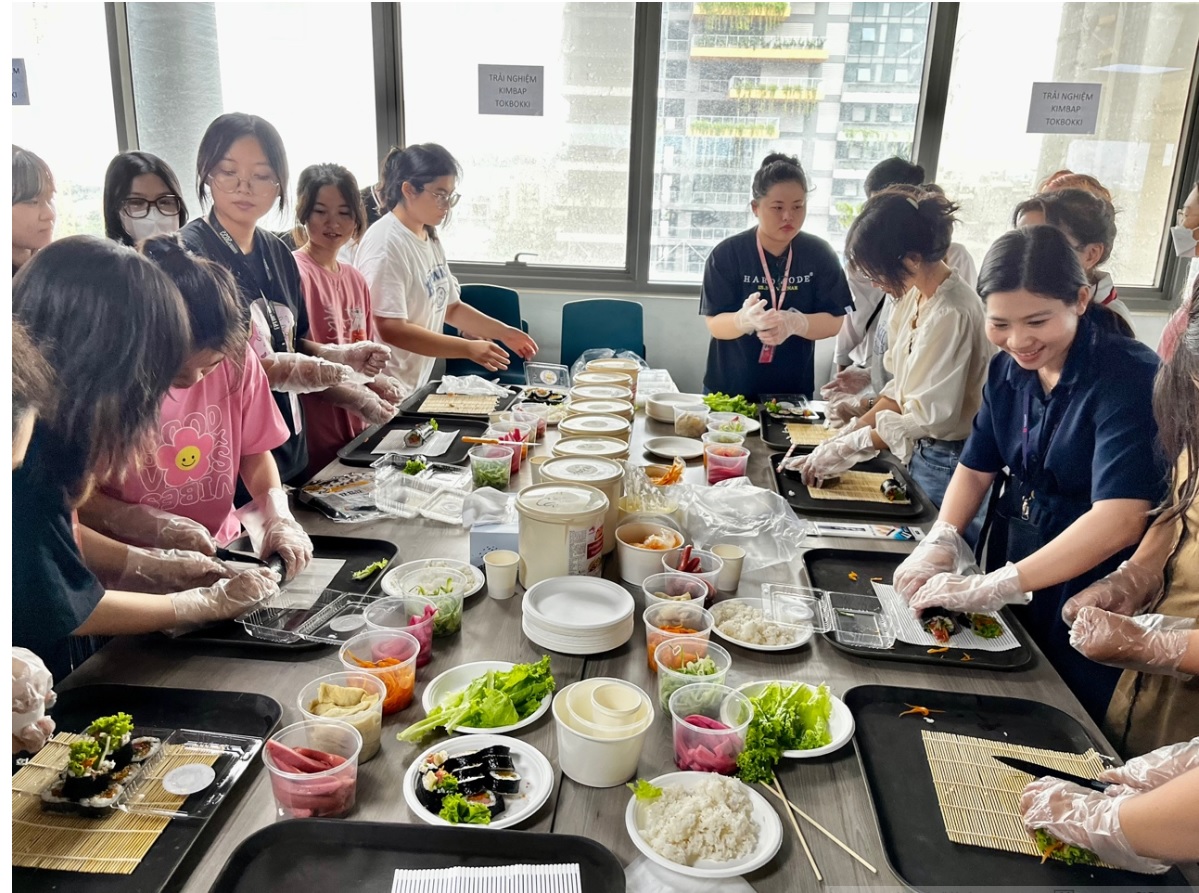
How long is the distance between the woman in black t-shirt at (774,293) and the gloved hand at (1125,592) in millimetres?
1834

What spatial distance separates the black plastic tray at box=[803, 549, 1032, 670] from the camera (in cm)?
146

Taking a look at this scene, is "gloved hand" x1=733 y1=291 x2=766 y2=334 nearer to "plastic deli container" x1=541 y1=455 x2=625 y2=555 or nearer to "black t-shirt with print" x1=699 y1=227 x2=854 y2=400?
"black t-shirt with print" x1=699 y1=227 x2=854 y2=400

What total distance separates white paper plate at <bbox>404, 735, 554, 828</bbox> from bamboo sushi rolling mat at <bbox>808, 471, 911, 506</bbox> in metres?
1.35

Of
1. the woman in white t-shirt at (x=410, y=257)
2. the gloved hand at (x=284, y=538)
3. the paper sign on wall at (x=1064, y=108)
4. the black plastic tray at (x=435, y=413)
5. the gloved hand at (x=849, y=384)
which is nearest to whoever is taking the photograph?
the gloved hand at (x=284, y=538)

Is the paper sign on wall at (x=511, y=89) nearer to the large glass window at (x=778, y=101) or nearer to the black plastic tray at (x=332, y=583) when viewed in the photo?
the large glass window at (x=778, y=101)

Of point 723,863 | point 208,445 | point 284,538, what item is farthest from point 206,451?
point 723,863

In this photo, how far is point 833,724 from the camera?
1262 mm

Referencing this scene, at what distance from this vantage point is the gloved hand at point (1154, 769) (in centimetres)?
113

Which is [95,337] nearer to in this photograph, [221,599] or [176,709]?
[221,599]

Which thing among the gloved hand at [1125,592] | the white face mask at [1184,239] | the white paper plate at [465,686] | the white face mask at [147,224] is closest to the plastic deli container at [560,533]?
the white paper plate at [465,686]

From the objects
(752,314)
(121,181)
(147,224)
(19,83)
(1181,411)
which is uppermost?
(19,83)

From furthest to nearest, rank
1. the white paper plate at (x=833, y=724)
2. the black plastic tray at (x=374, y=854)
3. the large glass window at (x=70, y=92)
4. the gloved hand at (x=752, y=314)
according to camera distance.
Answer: the large glass window at (x=70, y=92) < the gloved hand at (x=752, y=314) < the white paper plate at (x=833, y=724) < the black plastic tray at (x=374, y=854)

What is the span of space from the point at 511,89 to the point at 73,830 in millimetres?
4300

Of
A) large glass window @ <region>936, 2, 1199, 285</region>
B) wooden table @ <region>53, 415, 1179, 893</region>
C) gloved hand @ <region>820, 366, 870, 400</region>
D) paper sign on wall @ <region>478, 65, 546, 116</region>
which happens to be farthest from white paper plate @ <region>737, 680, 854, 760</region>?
large glass window @ <region>936, 2, 1199, 285</region>
